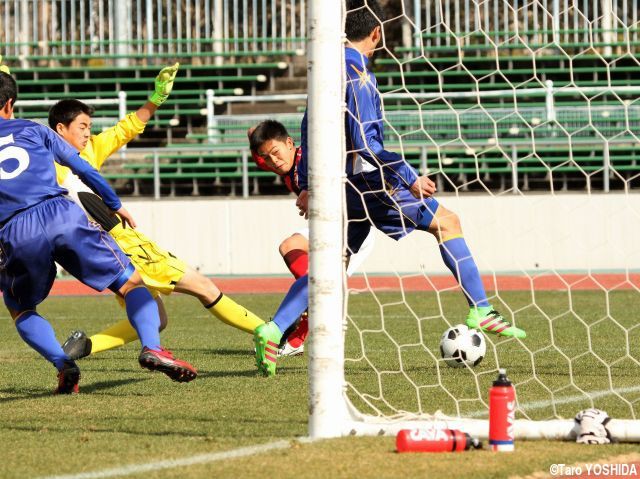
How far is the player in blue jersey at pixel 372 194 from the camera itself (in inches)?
231

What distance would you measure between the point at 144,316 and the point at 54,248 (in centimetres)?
53

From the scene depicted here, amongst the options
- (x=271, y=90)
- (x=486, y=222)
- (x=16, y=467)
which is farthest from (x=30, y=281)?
(x=271, y=90)

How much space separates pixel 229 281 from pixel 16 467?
518 inches

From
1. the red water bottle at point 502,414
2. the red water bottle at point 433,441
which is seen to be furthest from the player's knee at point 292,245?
the red water bottle at point 502,414

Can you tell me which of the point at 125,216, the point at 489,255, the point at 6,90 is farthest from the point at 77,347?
the point at 489,255

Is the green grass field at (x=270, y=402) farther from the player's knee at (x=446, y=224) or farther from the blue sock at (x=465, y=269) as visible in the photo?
the player's knee at (x=446, y=224)

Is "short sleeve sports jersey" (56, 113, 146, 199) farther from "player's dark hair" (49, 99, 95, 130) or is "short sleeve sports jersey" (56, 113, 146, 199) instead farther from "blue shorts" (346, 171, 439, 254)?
"blue shorts" (346, 171, 439, 254)

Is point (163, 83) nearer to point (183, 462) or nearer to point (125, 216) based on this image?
point (125, 216)

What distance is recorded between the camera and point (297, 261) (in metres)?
8.00

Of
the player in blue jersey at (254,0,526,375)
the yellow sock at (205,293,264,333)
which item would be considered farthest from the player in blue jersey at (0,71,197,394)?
the yellow sock at (205,293,264,333)

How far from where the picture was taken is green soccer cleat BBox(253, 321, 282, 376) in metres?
6.09

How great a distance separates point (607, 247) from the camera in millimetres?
17562

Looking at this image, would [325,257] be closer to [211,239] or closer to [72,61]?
[211,239]

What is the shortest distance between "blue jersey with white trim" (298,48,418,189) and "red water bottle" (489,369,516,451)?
160cm
